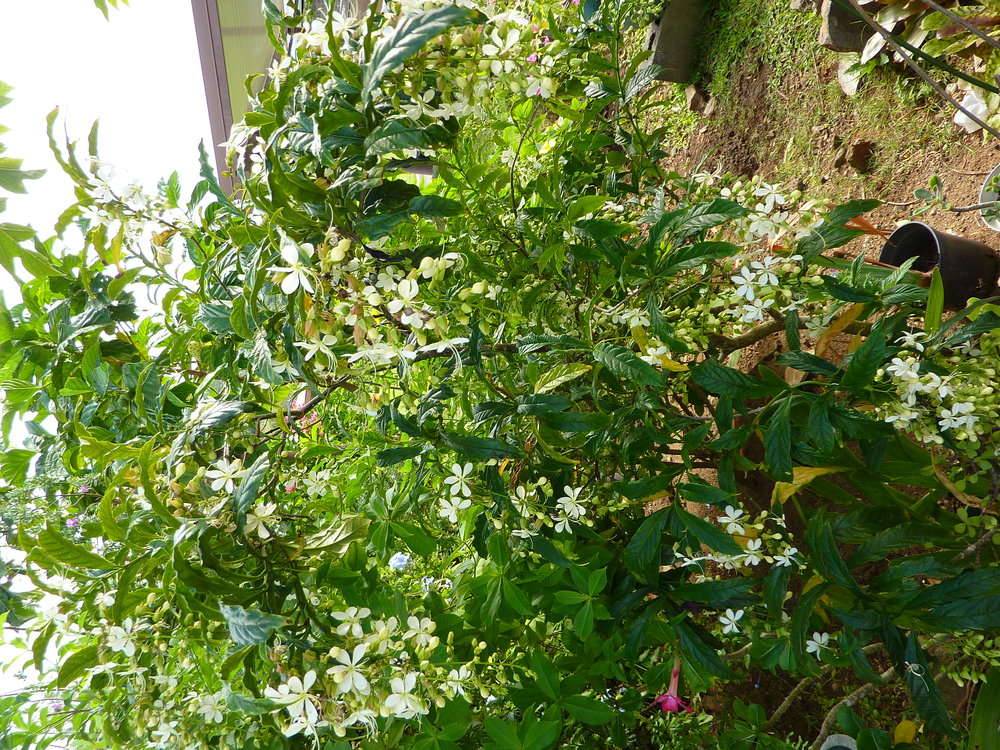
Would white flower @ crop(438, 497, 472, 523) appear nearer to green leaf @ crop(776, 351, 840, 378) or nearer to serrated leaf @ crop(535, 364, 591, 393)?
serrated leaf @ crop(535, 364, 591, 393)

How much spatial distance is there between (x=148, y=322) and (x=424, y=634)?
91 centimetres

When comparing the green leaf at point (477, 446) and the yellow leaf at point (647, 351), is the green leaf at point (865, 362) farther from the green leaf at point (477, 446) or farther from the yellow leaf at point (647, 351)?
the green leaf at point (477, 446)

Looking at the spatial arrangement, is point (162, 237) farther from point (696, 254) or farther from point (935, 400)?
point (935, 400)

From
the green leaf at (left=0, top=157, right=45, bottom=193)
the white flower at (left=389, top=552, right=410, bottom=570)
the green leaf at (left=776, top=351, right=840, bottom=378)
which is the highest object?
the green leaf at (left=0, top=157, right=45, bottom=193)

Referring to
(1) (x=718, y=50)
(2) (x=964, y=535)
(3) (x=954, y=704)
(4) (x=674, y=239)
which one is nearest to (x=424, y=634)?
(4) (x=674, y=239)

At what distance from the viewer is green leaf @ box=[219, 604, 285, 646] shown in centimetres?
73

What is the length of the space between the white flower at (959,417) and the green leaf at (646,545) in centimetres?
37

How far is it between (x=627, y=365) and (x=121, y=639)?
2.33 ft

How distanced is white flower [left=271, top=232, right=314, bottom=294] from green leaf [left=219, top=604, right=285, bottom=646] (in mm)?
346

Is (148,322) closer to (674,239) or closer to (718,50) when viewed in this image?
(674,239)

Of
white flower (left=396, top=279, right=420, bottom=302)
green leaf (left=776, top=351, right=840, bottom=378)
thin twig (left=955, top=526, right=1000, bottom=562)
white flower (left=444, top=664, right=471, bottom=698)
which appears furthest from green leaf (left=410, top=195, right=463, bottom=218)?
thin twig (left=955, top=526, right=1000, bottom=562)

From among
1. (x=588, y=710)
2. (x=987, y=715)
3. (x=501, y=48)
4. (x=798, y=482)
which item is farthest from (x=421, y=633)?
(x=987, y=715)

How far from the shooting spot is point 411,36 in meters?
0.70

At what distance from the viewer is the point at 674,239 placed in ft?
3.24
